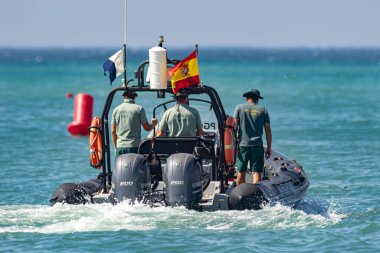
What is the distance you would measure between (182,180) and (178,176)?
0.08 metres

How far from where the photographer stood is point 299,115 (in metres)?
40.6

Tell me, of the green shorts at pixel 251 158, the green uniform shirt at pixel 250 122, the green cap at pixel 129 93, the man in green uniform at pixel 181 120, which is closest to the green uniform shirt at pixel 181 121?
the man in green uniform at pixel 181 120

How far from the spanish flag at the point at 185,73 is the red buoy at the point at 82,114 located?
54.3 ft

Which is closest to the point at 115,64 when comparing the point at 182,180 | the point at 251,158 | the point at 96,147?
the point at 96,147

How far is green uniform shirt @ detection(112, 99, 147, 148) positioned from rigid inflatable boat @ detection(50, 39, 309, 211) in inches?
8.7

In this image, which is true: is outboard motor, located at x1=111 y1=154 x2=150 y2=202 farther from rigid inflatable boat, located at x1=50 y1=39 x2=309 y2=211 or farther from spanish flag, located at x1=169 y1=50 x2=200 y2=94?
spanish flag, located at x1=169 y1=50 x2=200 y2=94

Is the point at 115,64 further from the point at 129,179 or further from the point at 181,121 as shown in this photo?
the point at 129,179

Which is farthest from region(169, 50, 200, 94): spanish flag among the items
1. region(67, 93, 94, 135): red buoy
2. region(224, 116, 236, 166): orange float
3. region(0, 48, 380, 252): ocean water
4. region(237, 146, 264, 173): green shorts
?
region(67, 93, 94, 135): red buoy

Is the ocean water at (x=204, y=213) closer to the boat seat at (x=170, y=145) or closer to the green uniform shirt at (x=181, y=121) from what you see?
the boat seat at (x=170, y=145)

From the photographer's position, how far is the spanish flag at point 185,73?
50.9ft

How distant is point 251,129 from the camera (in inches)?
642

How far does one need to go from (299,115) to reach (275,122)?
182 inches

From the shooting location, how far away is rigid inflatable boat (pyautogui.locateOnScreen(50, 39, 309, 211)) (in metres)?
14.9

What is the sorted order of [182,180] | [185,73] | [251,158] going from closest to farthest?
[182,180]
[185,73]
[251,158]
